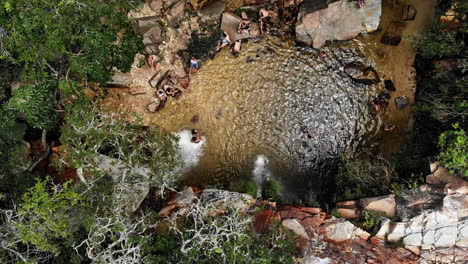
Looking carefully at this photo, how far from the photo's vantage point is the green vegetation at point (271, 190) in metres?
11.0

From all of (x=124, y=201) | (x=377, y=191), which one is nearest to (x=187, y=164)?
(x=124, y=201)

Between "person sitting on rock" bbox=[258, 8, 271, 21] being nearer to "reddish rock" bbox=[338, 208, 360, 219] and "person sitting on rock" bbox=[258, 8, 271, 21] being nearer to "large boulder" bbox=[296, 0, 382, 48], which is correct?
"large boulder" bbox=[296, 0, 382, 48]

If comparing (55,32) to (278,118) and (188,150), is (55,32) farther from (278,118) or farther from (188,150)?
(278,118)

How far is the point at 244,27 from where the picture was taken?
38.5 ft

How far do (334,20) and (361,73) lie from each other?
246 centimetres

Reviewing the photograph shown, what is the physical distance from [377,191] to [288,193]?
3288mm

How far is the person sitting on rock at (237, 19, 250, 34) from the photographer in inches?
459

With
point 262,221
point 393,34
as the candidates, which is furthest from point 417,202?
point 393,34

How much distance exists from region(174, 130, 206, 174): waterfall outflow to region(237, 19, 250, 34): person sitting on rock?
4.79 meters

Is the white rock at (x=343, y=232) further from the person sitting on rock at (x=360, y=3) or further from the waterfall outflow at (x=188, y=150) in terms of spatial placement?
the person sitting on rock at (x=360, y=3)

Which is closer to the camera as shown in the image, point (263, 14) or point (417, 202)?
point (417, 202)

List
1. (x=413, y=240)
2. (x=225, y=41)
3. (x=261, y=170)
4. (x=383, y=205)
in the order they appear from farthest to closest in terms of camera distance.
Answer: (x=225, y=41) → (x=261, y=170) → (x=383, y=205) → (x=413, y=240)

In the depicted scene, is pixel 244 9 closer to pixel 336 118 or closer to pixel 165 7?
pixel 165 7

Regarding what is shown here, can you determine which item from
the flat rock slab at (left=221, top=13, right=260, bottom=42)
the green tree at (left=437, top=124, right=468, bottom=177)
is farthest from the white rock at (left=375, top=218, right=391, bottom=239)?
the flat rock slab at (left=221, top=13, right=260, bottom=42)
